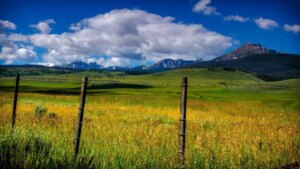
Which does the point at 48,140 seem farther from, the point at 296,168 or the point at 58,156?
the point at 296,168

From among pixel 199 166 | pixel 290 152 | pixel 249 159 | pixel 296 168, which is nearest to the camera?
pixel 296 168

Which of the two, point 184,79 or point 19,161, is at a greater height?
point 184,79

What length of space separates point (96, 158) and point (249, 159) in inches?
175

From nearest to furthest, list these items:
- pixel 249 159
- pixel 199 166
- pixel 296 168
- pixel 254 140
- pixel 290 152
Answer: pixel 296 168
pixel 199 166
pixel 249 159
pixel 290 152
pixel 254 140

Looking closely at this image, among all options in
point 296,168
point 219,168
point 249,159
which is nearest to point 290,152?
point 249,159

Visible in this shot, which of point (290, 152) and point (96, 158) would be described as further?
point (290, 152)

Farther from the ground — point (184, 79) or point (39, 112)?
point (184, 79)

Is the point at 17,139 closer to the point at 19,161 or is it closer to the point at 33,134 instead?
the point at 33,134

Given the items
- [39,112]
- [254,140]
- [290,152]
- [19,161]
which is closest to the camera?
[19,161]

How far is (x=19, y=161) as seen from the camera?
8.41 m

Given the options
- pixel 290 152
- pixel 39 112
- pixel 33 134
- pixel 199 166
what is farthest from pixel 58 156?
pixel 39 112

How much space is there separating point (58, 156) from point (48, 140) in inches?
77.8

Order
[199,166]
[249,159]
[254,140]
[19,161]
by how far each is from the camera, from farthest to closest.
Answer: [254,140]
[249,159]
[199,166]
[19,161]

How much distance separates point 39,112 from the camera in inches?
933
